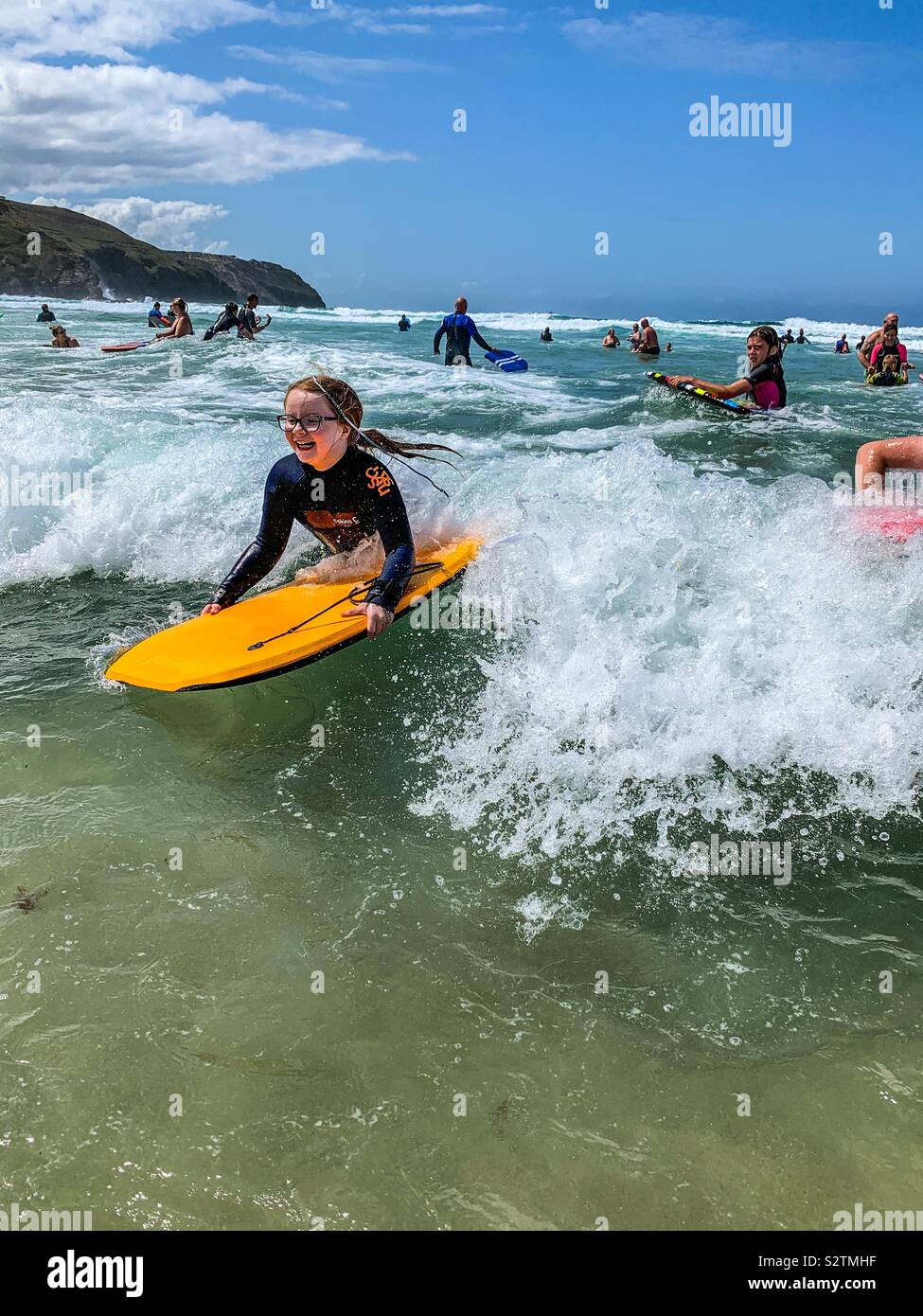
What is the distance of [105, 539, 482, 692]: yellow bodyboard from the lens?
3877 millimetres

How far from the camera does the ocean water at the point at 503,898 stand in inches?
76.0

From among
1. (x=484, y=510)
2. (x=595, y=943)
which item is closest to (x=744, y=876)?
(x=595, y=943)

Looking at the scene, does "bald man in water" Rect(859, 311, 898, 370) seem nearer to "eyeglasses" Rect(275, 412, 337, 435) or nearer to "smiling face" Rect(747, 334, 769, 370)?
"smiling face" Rect(747, 334, 769, 370)

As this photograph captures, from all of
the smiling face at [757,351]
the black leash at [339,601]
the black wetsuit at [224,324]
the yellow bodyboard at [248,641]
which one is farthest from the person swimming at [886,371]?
the black wetsuit at [224,324]

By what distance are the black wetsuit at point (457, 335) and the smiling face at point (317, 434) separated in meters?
12.6

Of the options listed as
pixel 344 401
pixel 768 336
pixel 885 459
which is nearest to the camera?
pixel 344 401

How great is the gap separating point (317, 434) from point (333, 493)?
40cm

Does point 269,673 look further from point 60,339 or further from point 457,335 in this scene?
point 60,339

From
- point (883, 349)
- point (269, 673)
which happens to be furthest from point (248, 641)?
point (883, 349)

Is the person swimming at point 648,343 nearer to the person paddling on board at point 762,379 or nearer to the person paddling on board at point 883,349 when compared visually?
the person paddling on board at point 883,349

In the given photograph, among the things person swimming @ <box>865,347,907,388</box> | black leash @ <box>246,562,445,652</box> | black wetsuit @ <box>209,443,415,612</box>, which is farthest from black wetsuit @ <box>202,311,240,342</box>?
black wetsuit @ <box>209,443,415,612</box>

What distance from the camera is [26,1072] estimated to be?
83.0 inches

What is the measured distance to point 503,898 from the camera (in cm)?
277
